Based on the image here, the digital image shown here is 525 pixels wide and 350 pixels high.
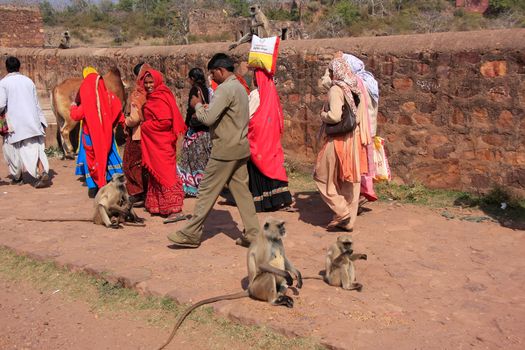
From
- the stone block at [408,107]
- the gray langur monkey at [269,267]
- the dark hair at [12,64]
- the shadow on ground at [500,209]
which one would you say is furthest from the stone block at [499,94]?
the dark hair at [12,64]

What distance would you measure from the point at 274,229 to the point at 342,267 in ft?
2.28

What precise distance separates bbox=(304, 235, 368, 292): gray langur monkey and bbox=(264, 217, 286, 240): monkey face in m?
0.55

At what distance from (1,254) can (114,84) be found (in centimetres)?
445

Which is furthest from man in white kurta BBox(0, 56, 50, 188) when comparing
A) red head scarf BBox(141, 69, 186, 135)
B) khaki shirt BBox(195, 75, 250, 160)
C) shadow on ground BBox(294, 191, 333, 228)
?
khaki shirt BBox(195, 75, 250, 160)

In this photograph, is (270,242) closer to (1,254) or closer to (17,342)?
(17,342)

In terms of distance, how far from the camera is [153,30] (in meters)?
38.2

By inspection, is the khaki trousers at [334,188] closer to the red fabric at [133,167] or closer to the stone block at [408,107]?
the stone block at [408,107]

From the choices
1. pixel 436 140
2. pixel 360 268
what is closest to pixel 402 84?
pixel 436 140

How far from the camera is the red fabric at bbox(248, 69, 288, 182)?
20.7ft

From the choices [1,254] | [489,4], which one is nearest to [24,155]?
[1,254]

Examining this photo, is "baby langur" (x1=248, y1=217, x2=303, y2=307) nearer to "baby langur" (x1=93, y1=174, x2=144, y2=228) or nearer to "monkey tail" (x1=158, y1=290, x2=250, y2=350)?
"monkey tail" (x1=158, y1=290, x2=250, y2=350)

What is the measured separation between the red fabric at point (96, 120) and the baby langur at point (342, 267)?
347cm

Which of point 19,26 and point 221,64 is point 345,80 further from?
point 19,26

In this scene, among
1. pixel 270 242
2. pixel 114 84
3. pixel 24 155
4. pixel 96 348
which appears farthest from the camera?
pixel 114 84
